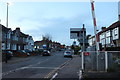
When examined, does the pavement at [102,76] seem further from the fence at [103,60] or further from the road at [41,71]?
the road at [41,71]

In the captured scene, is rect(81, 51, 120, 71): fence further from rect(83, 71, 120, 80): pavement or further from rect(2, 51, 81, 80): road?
rect(2, 51, 81, 80): road

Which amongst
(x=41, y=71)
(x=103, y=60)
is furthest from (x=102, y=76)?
(x=41, y=71)

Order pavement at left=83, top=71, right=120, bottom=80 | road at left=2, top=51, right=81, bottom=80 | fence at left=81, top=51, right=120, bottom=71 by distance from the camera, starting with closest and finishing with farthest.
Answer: pavement at left=83, top=71, right=120, bottom=80, fence at left=81, top=51, right=120, bottom=71, road at left=2, top=51, right=81, bottom=80

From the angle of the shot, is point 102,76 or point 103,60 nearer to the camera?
point 102,76

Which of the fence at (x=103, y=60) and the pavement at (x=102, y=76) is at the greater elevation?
the fence at (x=103, y=60)

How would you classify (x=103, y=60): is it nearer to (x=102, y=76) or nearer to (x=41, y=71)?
(x=102, y=76)

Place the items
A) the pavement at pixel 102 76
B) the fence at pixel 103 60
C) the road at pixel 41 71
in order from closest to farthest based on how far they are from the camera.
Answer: the pavement at pixel 102 76 < the fence at pixel 103 60 < the road at pixel 41 71

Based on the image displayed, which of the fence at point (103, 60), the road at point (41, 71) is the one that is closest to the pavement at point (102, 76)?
the fence at point (103, 60)

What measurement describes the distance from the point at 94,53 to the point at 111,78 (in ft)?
6.82

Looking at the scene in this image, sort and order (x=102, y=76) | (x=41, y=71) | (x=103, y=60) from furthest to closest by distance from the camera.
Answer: (x=41, y=71) < (x=103, y=60) < (x=102, y=76)

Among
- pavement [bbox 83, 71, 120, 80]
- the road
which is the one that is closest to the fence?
pavement [bbox 83, 71, 120, 80]

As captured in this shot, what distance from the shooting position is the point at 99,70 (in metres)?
12.3

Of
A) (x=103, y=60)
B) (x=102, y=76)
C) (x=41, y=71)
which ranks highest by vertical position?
(x=103, y=60)

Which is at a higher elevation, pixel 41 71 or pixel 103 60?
pixel 103 60
